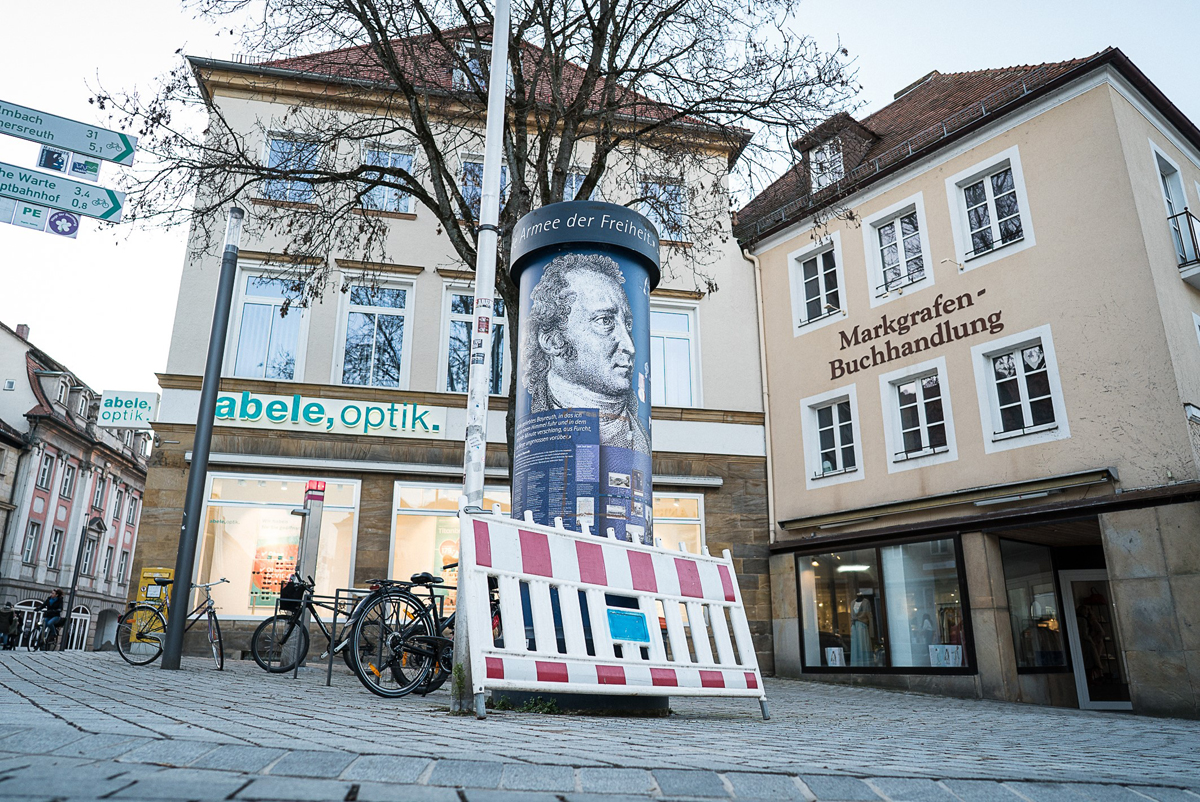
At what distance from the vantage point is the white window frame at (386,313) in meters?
17.4

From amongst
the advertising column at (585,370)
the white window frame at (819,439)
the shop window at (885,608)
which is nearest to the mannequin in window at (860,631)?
the shop window at (885,608)

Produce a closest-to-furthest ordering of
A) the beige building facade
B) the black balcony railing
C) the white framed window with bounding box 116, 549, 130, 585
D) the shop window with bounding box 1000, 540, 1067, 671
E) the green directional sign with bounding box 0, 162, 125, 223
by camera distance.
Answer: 1. the green directional sign with bounding box 0, 162, 125, 223
2. the beige building facade
3. the black balcony railing
4. the shop window with bounding box 1000, 540, 1067, 671
5. the white framed window with bounding box 116, 549, 130, 585

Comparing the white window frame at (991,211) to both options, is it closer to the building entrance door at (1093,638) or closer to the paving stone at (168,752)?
the building entrance door at (1093,638)

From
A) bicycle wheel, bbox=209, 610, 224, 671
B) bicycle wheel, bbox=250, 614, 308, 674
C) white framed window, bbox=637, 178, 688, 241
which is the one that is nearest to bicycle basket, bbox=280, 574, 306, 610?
bicycle wheel, bbox=250, 614, 308, 674

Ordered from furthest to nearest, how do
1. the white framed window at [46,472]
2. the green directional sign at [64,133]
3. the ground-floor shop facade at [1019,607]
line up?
1. the white framed window at [46,472]
2. the ground-floor shop facade at [1019,607]
3. the green directional sign at [64,133]

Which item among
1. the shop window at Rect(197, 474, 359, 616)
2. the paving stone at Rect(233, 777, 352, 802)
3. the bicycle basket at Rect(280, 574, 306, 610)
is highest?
the shop window at Rect(197, 474, 359, 616)

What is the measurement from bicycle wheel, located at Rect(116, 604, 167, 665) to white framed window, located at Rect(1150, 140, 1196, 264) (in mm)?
15766

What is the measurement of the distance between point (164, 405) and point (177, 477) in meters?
1.42

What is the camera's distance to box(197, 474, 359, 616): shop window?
634 inches

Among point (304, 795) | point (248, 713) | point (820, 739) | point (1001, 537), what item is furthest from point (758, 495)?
point (304, 795)

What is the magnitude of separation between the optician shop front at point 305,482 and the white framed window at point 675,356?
3134 mm

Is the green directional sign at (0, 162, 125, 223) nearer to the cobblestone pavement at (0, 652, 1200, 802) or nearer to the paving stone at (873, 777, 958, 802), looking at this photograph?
the cobblestone pavement at (0, 652, 1200, 802)

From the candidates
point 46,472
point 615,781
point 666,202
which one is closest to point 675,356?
point 666,202

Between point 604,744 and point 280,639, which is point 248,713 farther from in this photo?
point 280,639
